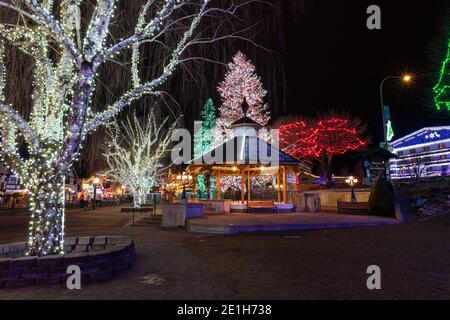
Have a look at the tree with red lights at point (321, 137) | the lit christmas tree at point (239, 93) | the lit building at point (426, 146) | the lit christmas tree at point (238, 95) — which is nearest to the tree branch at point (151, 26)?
the lit christmas tree at point (238, 95)

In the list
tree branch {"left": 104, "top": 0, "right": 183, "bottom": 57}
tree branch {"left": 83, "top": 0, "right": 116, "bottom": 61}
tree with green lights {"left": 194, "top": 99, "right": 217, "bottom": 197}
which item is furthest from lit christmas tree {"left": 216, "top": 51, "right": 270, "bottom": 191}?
tree branch {"left": 83, "top": 0, "right": 116, "bottom": 61}

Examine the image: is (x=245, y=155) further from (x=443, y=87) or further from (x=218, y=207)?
(x=443, y=87)

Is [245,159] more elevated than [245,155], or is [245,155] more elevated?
[245,155]

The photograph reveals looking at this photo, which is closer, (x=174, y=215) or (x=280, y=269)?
(x=280, y=269)

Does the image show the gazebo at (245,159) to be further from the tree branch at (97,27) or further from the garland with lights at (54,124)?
the tree branch at (97,27)

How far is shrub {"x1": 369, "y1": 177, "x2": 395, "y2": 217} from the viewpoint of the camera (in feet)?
59.8

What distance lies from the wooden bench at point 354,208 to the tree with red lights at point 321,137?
2510cm

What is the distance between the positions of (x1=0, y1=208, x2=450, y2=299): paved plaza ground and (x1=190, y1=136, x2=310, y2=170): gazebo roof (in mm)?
9444

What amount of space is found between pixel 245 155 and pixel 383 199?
8570 millimetres

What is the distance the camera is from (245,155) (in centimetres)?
2170

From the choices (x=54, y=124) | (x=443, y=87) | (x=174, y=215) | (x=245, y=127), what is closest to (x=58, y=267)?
(x=54, y=124)

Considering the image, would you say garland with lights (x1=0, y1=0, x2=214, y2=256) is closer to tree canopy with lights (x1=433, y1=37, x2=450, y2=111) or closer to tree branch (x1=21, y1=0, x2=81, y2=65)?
tree branch (x1=21, y1=0, x2=81, y2=65)

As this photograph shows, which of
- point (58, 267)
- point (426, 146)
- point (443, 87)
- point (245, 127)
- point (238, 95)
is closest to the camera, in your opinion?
point (58, 267)

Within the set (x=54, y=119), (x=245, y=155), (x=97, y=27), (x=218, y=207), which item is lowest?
(x=218, y=207)
